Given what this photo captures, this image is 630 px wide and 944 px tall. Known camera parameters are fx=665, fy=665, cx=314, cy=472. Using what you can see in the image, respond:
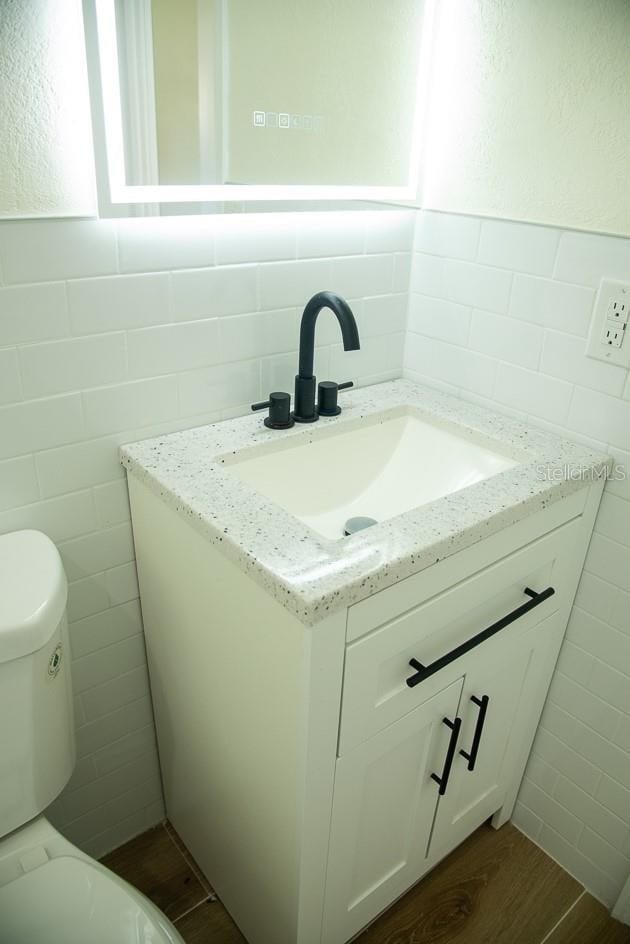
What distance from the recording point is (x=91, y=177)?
0.94 meters

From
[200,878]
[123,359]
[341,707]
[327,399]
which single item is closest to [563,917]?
[200,878]

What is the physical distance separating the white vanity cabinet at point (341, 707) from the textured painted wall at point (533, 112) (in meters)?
0.49

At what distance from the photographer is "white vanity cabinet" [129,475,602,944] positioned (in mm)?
905

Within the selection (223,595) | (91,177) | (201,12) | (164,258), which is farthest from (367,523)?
(201,12)

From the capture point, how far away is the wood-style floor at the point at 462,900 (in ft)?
4.39

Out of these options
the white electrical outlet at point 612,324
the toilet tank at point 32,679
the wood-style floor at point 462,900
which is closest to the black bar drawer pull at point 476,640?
the white electrical outlet at point 612,324

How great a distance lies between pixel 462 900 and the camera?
140cm

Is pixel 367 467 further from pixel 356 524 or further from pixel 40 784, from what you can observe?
pixel 40 784

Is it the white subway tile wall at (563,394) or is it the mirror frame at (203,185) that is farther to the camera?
the white subway tile wall at (563,394)

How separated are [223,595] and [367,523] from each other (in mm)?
288

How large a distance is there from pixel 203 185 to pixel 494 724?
3.58 ft

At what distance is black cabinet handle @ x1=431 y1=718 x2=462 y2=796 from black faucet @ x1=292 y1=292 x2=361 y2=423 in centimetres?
58

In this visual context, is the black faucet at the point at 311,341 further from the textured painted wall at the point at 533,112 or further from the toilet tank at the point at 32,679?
the toilet tank at the point at 32,679

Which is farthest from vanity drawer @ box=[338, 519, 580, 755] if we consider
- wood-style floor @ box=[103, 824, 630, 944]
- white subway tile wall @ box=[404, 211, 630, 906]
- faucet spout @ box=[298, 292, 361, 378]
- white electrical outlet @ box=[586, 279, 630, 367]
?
wood-style floor @ box=[103, 824, 630, 944]
